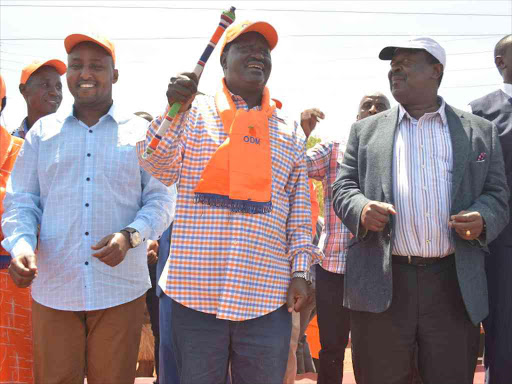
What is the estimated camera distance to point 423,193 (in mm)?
3896

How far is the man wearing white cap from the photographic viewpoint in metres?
3.85

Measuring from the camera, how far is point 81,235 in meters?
3.88

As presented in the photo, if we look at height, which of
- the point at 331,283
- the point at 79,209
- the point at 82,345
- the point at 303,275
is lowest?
the point at 82,345

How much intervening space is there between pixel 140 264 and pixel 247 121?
1169mm

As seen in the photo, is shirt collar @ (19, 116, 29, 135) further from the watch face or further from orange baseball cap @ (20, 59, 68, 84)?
the watch face

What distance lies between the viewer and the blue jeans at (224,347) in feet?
11.0

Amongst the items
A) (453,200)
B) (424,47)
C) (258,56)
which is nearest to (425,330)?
(453,200)

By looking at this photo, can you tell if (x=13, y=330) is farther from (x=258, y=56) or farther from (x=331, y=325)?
(x=331, y=325)

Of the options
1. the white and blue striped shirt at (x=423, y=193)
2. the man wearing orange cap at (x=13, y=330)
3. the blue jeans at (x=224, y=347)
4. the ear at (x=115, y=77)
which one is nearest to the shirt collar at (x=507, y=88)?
the white and blue striped shirt at (x=423, y=193)

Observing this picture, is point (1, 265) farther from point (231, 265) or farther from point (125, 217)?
point (231, 265)

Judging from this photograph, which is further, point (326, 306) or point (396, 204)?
point (326, 306)

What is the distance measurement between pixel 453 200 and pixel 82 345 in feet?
7.49

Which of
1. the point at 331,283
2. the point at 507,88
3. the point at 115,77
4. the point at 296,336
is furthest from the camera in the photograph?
the point at 331,283

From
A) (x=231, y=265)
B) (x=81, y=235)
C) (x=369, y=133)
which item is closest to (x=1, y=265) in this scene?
(x=81, y=235)
